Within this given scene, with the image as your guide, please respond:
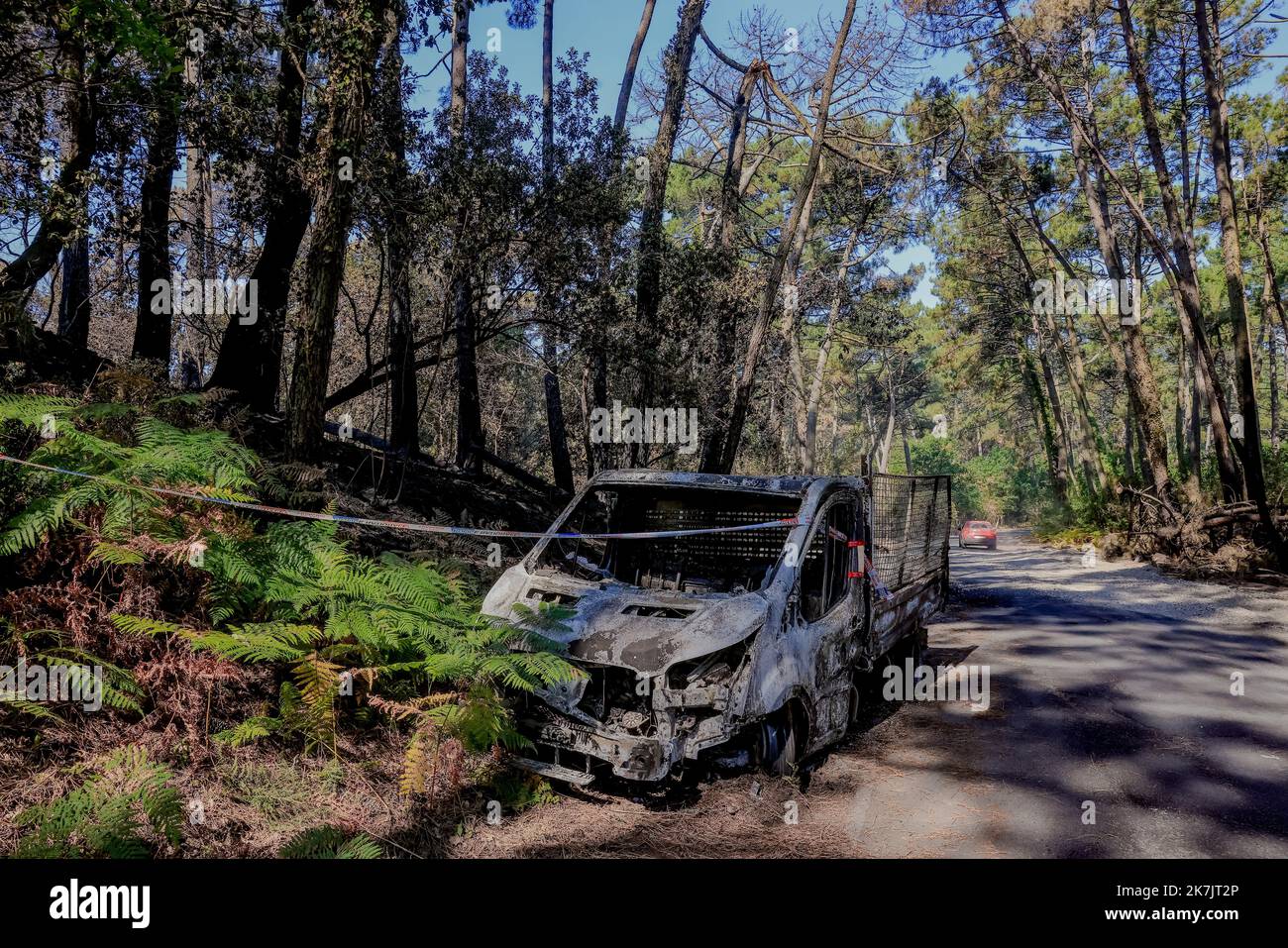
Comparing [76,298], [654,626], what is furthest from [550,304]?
[654,626]

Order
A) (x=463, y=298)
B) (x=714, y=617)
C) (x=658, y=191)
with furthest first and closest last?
(x=658, y=191), (x=463, y=298), (x=714, y=617)

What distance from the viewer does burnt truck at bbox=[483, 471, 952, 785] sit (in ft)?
14.6

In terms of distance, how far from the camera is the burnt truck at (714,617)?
446cm

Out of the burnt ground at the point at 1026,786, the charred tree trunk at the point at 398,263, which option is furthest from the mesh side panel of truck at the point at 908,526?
the charred tree trunk at the point at 398,263

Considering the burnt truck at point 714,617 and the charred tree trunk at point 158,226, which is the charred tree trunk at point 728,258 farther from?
the charred tree trunk at point 158,226

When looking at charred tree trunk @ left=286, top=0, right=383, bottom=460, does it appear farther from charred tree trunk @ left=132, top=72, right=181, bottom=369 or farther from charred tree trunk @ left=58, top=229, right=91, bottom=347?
charred tree trunk @ left=58, top=229, right=91, bottom=347

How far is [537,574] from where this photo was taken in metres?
5.85

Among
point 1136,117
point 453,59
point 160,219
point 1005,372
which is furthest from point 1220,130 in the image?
point 1005,372

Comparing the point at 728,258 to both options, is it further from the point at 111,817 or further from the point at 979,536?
the point at 979,536

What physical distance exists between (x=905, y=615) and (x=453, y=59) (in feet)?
52.2

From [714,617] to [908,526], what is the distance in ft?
13.8

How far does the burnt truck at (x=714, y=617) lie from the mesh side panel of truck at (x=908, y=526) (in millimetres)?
39

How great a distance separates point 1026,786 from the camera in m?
5.16

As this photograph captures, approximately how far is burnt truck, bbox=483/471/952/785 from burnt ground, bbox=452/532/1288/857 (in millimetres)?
298
